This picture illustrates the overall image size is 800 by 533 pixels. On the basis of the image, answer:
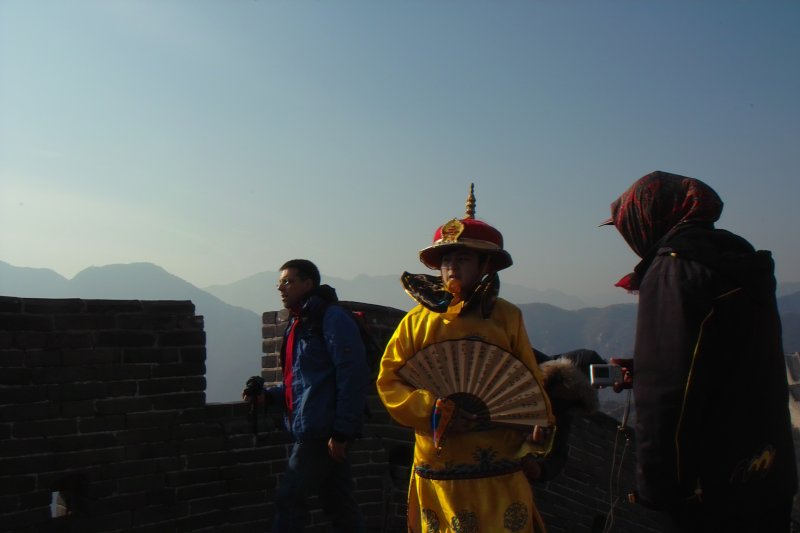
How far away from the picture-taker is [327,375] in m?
4.71

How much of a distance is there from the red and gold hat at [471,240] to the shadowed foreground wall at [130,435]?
2567mm

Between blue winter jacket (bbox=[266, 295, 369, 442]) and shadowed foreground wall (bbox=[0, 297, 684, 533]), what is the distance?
46.7 inches

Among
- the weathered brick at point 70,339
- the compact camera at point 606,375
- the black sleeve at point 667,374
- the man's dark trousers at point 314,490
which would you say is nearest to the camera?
the black sleeve at point 667,374


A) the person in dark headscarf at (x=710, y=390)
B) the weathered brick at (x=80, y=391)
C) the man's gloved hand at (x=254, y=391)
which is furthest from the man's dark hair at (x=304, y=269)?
the person in dark headscarf at (x=710, y=390)

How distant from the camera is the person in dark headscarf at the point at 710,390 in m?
2.47

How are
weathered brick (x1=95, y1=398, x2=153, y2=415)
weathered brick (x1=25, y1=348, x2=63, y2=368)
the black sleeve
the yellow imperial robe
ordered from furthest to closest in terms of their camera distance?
weathered brick (x1=95, y1=398, x2=153, y2=415)
weathered brick (x1=25, y1=348, x2=63, y2=368)
the yellow imperial robe
the black sleeve

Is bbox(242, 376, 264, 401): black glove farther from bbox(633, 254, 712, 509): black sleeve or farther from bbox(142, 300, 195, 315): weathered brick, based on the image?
bbox(633, 254, 712, 509): black sleeve

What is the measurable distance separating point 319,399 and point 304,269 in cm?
91

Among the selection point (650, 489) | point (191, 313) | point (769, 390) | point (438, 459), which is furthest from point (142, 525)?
point (769, 390)

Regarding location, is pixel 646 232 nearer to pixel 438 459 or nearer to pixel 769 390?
pixel 769 390

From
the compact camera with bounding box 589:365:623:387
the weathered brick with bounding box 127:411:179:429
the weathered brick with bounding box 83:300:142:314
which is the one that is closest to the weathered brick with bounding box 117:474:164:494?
the weathered brick with bounding box 127:411:179:429

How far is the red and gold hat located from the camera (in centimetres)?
375

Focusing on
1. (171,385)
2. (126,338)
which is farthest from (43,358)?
(171,385)

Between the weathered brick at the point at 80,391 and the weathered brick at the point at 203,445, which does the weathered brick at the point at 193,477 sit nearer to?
the weathered brick at the point at 203,445
